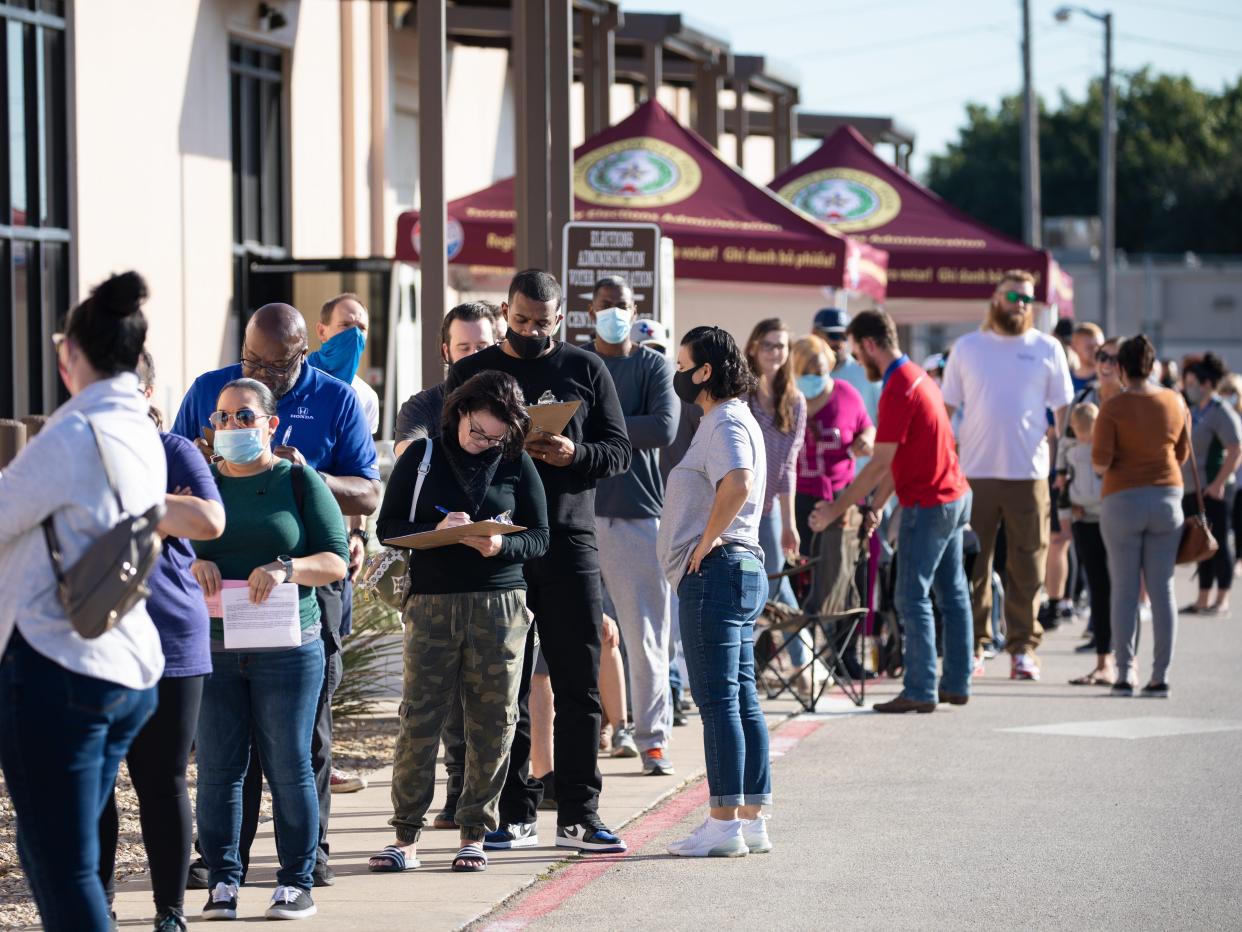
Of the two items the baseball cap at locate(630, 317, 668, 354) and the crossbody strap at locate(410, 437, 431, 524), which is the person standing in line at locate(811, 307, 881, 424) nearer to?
the baseball cap at locate(630, 317, 668, 354)

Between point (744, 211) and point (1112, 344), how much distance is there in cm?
491

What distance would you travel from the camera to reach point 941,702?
38.0 feet

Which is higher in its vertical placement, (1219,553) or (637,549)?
(637,549)

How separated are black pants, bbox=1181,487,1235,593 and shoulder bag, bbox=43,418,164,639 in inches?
527

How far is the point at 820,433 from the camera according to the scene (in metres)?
12.0

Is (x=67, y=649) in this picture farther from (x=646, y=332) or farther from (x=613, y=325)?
(x=646, y=332)

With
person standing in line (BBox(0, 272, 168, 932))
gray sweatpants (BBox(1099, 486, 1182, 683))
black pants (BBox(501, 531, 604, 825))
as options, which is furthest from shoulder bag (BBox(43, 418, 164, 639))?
gray sweatpants (BBox(1099, 486, 1182, 683))

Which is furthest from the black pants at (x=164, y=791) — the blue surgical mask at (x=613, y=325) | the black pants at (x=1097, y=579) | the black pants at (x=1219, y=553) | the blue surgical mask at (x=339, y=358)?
the black pants at (x=1219, y=553)

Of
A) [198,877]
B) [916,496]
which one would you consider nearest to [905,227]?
[916,496]

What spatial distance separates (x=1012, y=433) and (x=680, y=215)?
231 inches

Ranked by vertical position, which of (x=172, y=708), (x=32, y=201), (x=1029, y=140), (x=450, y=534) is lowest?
(x=172, y=708)

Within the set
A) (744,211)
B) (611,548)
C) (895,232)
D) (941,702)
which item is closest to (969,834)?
(611,548)

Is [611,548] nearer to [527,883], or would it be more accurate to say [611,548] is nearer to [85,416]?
[527,883]

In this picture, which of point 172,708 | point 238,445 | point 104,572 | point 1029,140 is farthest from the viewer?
point 1029,140
